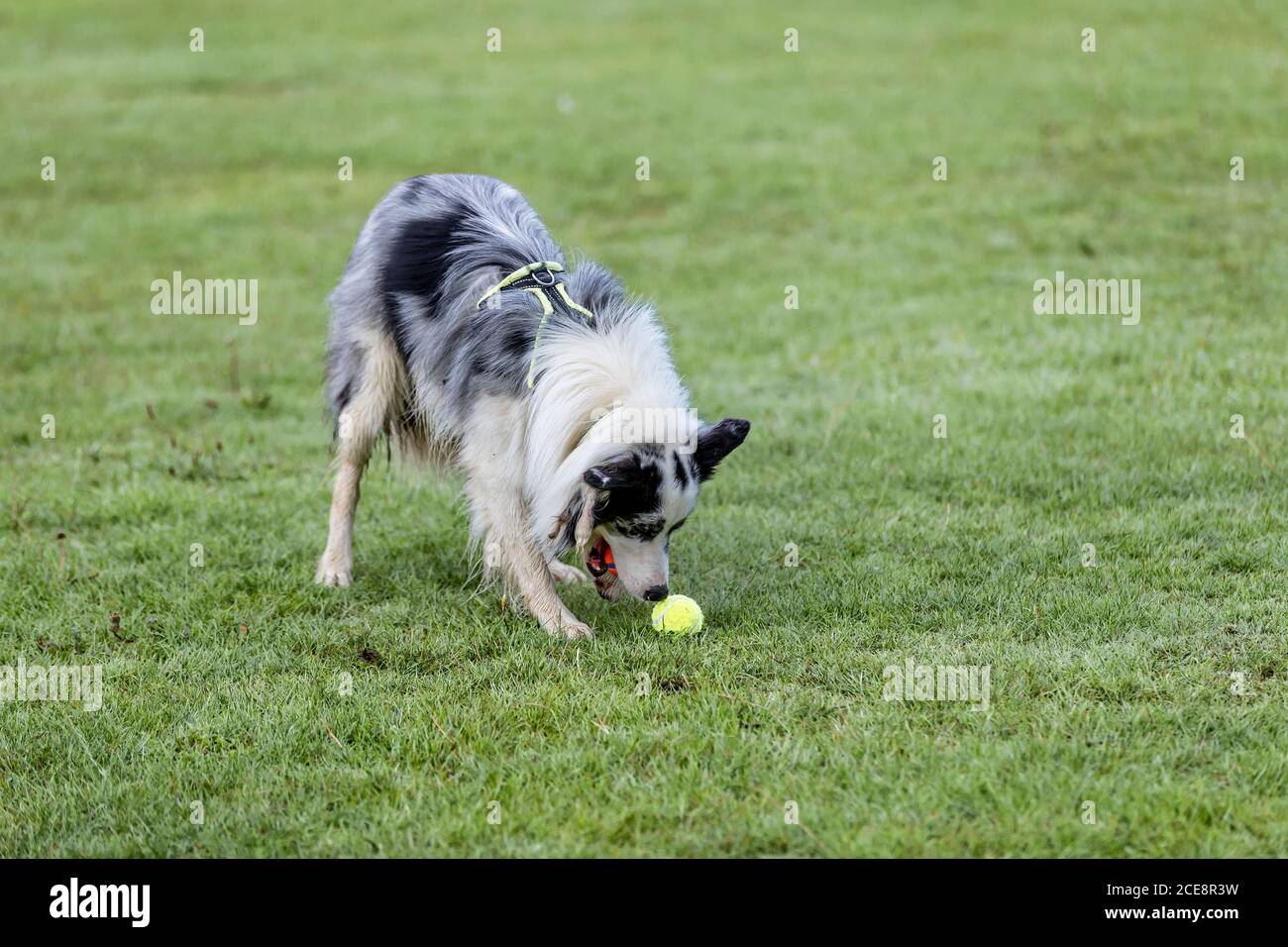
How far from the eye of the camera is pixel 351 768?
4918 mm

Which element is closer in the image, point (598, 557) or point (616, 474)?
point (616, 474)

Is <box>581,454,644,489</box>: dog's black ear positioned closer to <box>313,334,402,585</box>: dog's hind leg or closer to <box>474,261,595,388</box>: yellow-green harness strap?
<box>474,261,595,388</box>: yellow-green harness strap

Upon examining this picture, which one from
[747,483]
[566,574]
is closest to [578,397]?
[566,574]

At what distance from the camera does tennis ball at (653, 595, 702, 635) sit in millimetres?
5949

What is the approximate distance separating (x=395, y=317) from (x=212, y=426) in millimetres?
3348

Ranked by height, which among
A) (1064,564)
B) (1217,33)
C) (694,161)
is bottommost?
(1064,564)

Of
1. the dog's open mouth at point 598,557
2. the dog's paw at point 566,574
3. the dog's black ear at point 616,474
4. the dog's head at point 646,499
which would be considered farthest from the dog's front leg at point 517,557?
the dog's black ear at point 616,474

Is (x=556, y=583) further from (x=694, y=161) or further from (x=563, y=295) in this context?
(x=694, y=161)

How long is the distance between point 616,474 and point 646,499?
8.0 inches

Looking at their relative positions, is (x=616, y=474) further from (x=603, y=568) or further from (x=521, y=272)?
(x=521, y=272)

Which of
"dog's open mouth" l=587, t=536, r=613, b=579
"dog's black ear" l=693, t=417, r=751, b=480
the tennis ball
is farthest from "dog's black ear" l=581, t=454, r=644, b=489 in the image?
the tennis ball

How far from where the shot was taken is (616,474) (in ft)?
18.3

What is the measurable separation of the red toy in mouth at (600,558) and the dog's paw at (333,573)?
1531mm

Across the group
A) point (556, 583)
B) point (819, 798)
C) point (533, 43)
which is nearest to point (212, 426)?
point (556, 583)
